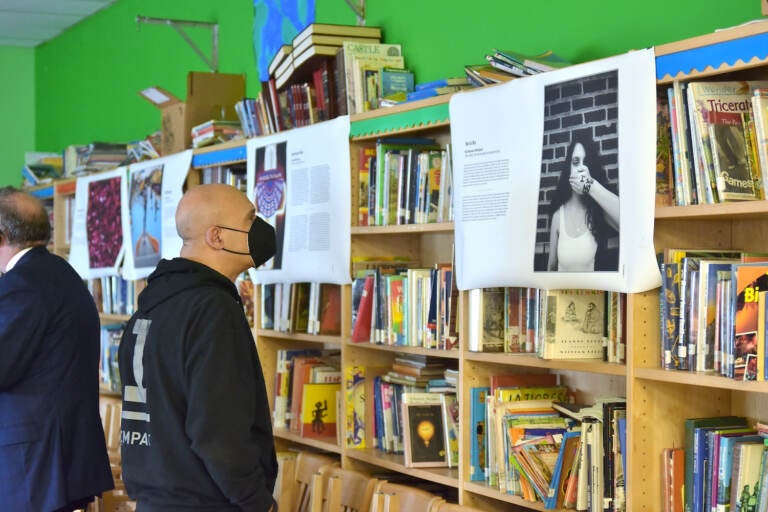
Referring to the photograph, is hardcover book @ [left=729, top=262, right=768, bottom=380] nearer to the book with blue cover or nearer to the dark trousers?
the book with blue cover

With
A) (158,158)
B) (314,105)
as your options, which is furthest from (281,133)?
(158,158)

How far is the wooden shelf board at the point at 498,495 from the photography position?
2961mm

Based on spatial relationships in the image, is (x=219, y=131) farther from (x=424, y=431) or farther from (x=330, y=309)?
(x=424, y=431)

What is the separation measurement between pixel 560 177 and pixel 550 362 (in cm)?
50

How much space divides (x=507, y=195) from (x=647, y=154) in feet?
1.70

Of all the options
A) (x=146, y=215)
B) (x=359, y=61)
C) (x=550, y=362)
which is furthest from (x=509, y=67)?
(x=146, y=215)

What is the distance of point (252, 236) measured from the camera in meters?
2.73

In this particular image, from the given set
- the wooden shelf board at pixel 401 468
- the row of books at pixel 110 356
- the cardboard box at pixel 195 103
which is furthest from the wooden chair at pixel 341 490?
the row of books at pixel 110 356

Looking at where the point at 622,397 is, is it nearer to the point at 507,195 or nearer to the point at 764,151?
the point at 507,195

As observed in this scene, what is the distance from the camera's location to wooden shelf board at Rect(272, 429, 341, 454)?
154 inches

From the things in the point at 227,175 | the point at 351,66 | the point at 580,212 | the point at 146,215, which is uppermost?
the point at 351,66

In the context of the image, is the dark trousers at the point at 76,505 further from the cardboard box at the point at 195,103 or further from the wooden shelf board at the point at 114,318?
the wooden shelf board at the point at 114,318

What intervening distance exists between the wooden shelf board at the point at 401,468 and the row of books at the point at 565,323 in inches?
19.2

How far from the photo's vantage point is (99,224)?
19.4 ft
